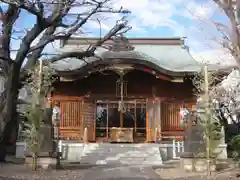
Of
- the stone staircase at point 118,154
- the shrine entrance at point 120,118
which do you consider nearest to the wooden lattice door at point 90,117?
the shrine entrance at point 120,118

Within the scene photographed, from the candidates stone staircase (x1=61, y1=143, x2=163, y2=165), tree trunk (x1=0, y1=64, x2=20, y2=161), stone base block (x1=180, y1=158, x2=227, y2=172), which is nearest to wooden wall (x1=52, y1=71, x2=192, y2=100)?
stone staircase (x1=61, y1=143, x2=163, y2=165)

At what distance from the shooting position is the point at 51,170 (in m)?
11.1

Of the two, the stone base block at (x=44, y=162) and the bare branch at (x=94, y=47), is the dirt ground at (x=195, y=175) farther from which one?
the bare branch at (x=94, y=47)

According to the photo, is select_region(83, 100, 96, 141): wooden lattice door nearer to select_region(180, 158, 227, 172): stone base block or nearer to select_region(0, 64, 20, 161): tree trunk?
select_region(0, 64, 20, 161): tree trunk

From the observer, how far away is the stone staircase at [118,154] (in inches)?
587

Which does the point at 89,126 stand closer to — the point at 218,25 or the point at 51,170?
the point at 51,170

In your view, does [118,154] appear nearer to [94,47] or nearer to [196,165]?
[94,47]

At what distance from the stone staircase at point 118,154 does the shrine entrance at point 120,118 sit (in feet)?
9.23

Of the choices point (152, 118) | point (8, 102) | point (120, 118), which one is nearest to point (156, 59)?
point (152, 118)

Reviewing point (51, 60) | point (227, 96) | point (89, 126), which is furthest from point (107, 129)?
point (227, 96)

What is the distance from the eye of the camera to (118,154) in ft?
51.9

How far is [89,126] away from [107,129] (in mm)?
1204

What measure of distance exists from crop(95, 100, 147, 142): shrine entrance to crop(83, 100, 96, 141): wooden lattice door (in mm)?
417

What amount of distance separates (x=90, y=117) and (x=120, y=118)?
187 centimetres
